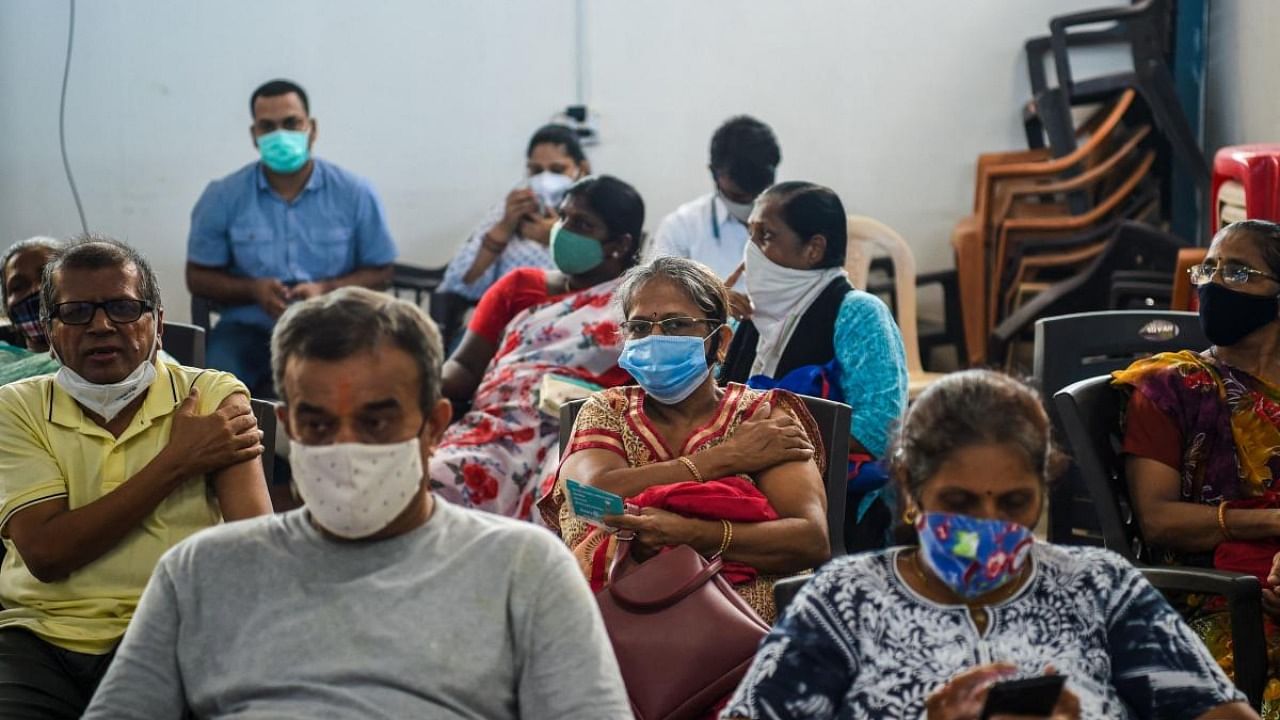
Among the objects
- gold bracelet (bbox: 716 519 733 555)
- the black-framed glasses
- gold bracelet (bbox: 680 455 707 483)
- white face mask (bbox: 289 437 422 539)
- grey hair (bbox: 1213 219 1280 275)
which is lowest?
gold bracelet (bbox: 716 519 733 555)

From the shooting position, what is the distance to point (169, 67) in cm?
625

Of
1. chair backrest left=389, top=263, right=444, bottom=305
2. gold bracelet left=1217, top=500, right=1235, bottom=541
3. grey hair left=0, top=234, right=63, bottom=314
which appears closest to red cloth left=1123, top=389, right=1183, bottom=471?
gold bracelet left=1217, top=500, right=1235, bottom=541

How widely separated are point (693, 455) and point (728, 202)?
237 cm

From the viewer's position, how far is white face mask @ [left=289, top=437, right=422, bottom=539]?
1784mm

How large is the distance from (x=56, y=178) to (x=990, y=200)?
373 cm

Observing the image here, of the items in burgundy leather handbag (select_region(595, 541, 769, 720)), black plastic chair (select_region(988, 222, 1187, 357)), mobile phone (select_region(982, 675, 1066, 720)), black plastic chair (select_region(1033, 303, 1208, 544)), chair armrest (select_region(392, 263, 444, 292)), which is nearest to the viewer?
mobile phone (select_region(982, 675, 1066, 720))

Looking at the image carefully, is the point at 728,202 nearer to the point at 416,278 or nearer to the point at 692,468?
the point at 416,278

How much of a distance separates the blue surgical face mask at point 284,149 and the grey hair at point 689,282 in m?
2.73

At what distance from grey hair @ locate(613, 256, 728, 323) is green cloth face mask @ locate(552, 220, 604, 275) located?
1.08 metres

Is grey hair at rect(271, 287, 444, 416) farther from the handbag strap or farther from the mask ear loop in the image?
the mask ear loop

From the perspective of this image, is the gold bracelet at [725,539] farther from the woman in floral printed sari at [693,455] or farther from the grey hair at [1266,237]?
the grey hair at [1266,237]

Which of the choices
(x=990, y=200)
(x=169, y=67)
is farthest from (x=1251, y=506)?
(x=169, y=67)

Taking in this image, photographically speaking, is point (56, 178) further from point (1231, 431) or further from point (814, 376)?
point (1231, 431)

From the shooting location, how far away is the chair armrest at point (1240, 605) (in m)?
2.37
